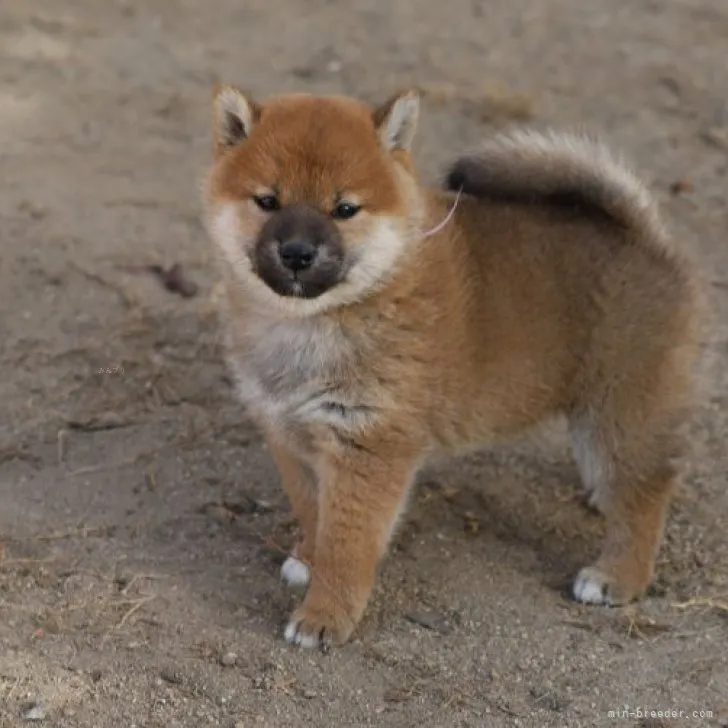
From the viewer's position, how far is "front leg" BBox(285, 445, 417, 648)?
389 cm

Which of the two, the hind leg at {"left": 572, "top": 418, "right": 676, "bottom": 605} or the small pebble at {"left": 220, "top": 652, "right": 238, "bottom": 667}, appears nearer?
the small pebble at {"left": 220, "top": 652, "right": 238, "bottom": 667}

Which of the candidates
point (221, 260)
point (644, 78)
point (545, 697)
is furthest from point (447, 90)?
point (545, 697)

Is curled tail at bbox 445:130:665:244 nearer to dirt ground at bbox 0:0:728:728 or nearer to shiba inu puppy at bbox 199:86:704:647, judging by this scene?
shiba inu puppy at bbox 199:86:704:647

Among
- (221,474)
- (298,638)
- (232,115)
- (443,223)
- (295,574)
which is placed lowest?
(221,474)

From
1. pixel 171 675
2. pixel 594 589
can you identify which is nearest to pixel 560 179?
pixel 594 589

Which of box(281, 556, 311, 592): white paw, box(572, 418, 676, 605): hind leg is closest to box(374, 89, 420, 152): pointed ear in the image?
box(572, 418, 676, 605): hind leg

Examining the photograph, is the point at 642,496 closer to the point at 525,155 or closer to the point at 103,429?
the point at 525,155

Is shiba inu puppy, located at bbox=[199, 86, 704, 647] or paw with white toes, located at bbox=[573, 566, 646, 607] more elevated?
shiba inu puppy, located at bbox=[199, 86, 704, 647]

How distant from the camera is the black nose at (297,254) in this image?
3637 millimetres

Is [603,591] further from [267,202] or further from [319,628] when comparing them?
[267,202]

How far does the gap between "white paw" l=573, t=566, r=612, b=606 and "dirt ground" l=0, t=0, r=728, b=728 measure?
6 cm

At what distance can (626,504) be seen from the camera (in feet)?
14.2

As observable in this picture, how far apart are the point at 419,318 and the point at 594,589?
1098mm

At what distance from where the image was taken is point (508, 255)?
421 centimetres
